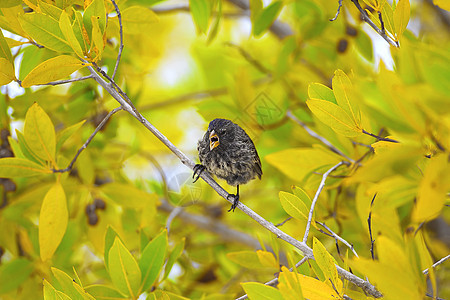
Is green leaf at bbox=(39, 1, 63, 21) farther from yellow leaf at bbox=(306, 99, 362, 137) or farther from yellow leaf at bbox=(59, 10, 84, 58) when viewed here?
yellow leaf at bbox=(306, 99, 362, 137)

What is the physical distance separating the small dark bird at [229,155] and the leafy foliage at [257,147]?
11 cm

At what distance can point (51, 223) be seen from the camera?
1.56 m

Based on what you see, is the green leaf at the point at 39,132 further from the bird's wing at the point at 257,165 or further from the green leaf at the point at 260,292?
the bird's wing at the point at 257,165

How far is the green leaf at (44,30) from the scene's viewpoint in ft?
4.18

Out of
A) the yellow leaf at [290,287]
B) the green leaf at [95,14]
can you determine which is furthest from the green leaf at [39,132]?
the yellow leaf at [290,287]

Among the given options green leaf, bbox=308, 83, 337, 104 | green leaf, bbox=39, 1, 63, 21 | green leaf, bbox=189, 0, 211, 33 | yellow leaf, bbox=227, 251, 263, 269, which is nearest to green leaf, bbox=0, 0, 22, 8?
green leaf, bbox=39, 1, 63, 21

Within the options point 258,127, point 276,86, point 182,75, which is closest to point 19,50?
point 258,127

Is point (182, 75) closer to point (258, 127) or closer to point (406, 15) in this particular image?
point (258, 127)

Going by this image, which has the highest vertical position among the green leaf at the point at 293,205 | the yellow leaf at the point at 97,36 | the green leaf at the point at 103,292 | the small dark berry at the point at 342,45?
the yellow leaf at the point at 97,36

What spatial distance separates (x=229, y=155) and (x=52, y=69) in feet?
3.73

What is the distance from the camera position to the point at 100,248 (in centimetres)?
220

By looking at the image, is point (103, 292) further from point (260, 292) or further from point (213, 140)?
point (213, 140)

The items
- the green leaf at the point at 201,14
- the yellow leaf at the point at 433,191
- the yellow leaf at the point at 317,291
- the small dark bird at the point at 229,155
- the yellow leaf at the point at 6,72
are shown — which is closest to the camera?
the yellow leaf at the point at 433,191

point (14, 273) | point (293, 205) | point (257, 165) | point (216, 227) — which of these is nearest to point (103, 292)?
point (293, 205)
